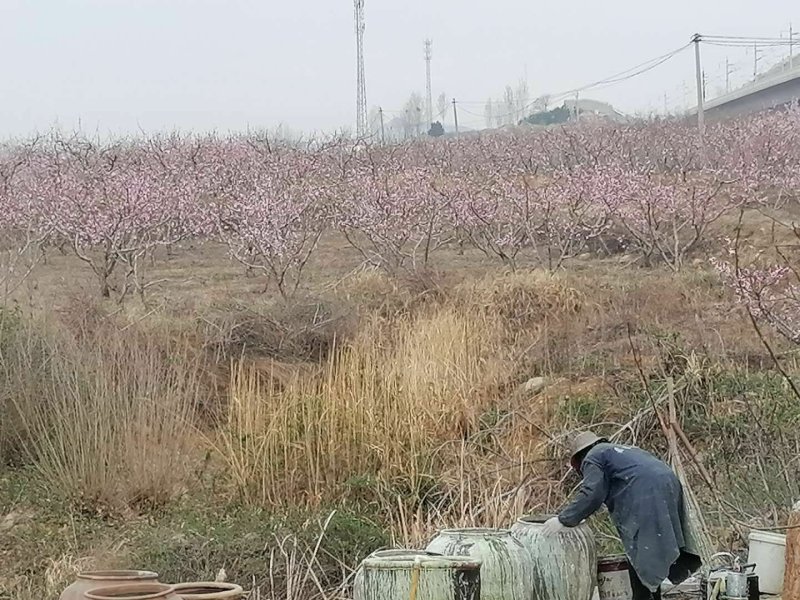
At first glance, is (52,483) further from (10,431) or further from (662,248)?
(662,248)

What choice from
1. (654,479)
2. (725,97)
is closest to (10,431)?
(654,479)

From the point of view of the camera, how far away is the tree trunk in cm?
418

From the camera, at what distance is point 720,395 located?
28.7 feet

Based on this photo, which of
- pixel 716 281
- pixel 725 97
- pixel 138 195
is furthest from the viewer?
pixel 725 97

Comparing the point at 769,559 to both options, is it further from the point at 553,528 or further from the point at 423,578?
the point at 423,578

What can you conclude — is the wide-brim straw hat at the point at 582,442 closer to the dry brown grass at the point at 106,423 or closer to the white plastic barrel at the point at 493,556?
the white plastic barrel at the point at 493,556

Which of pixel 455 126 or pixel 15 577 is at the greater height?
pixel 455 126

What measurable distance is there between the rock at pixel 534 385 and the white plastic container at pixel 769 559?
4.97 m

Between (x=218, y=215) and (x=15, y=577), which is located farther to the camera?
(x=218, y=215)

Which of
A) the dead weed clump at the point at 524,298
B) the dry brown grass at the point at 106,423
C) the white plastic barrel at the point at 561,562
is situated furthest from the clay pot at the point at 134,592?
the dead weed clump at the point at 524,298

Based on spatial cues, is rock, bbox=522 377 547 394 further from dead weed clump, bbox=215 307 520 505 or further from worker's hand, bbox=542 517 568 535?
worker's hand, bbox=542 517 568 535

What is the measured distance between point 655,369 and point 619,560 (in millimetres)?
4887

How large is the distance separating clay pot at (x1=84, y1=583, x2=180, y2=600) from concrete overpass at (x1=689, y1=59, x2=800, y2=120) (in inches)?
1293

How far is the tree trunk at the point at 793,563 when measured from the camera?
4.18m
